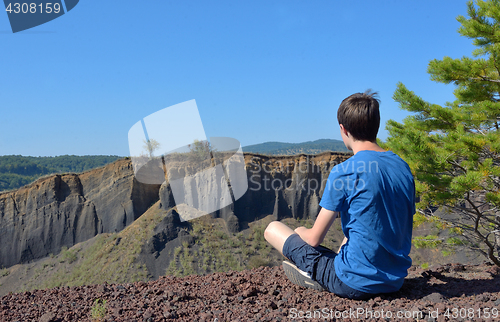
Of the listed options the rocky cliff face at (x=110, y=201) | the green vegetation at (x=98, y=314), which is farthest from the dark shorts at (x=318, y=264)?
the rocky cliff face at (x=110, y=201)

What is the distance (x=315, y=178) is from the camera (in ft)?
75.5

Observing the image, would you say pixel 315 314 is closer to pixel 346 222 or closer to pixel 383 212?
pixel 346 222

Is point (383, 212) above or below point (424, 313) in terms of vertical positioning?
above

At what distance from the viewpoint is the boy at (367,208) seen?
201cm

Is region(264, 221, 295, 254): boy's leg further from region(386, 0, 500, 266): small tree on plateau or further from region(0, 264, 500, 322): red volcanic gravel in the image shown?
region(386, 0, 500, 266): small tree on plateau

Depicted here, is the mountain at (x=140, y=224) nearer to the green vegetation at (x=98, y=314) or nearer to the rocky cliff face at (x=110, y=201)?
the rocky cliff face at (x=110, y=201)

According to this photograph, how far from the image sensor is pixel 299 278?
2633mm

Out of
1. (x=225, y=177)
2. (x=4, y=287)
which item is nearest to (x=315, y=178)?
(x=225, y=177)

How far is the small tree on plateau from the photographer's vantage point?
5344 millimetres

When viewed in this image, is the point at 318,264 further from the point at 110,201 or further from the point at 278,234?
the point at 110,201

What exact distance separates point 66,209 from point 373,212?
78.4ft

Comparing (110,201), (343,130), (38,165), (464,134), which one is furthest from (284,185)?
(38,165)

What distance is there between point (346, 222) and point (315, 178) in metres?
21.3

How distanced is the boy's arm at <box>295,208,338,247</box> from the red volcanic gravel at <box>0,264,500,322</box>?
0.44 m
